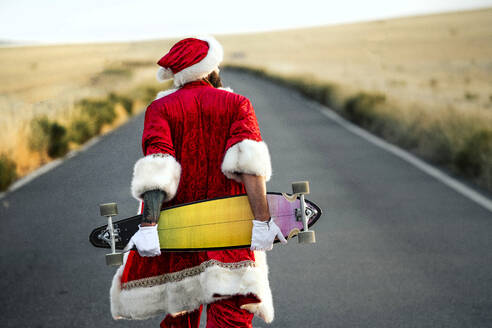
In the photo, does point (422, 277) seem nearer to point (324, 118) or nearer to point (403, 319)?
point (403, 319)

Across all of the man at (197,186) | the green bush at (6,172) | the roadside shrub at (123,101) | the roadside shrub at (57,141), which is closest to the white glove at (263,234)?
the man at (197,186)

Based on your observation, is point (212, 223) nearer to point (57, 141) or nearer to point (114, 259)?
point (114, 259)

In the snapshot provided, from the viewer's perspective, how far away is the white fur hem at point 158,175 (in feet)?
8.59

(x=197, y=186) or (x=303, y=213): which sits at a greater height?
(x=197, y=186)

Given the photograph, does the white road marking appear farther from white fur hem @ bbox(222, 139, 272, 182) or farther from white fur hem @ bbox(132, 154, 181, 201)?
white fur hem @ bbox(132, 154, 181, 201)

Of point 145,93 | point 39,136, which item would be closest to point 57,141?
point 39,136

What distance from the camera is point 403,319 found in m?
4.00

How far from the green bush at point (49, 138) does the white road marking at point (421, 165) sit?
253 inches

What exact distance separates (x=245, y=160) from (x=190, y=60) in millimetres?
567

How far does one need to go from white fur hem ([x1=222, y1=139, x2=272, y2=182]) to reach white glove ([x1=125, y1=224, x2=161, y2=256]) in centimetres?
42

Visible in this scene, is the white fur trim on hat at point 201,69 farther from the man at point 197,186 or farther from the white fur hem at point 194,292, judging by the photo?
the white fur hem at point 194,292

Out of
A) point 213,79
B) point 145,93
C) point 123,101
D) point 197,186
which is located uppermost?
point 213,79

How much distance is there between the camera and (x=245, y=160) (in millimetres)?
2594

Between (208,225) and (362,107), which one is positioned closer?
(208,225)
